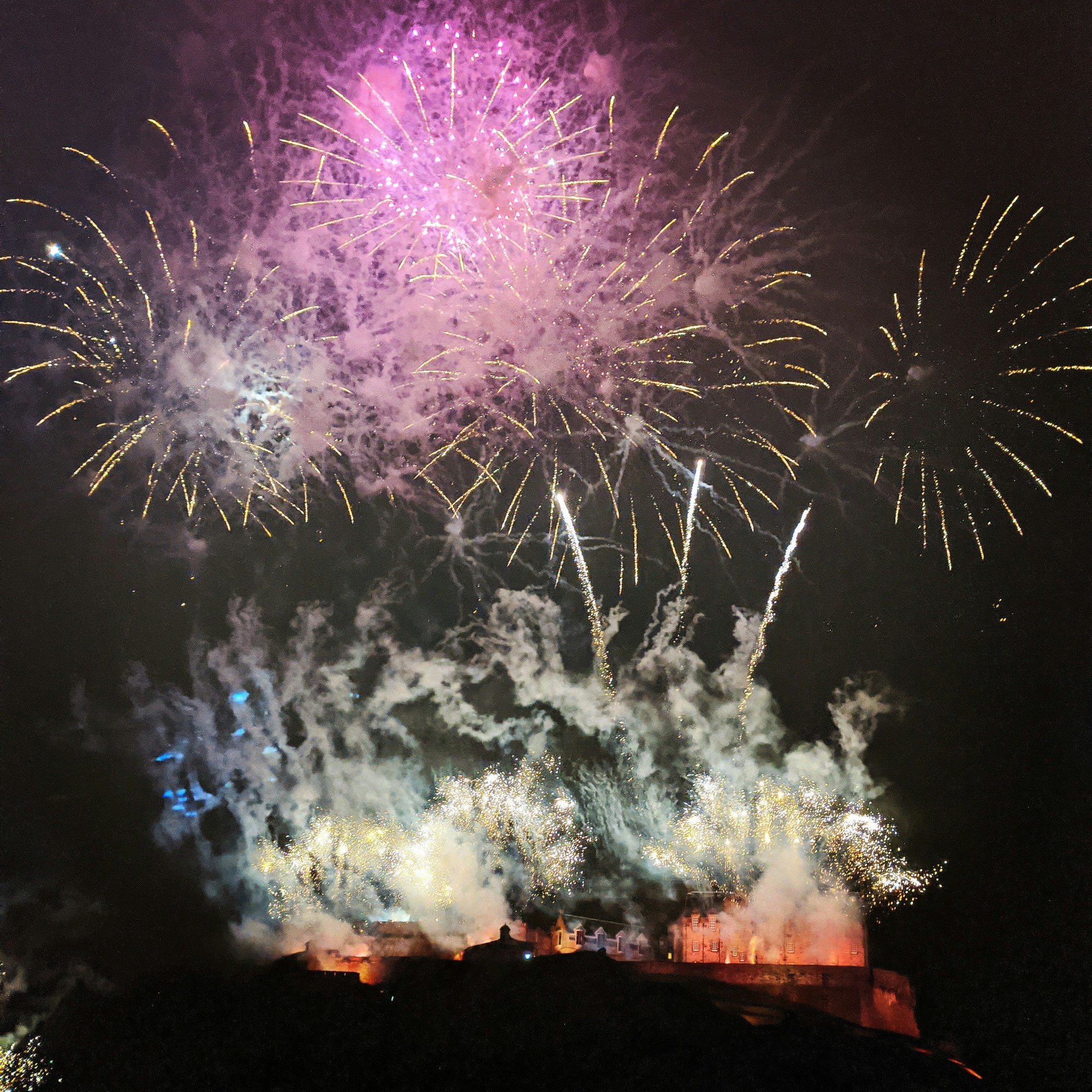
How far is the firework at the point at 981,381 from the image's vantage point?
32.2 ft

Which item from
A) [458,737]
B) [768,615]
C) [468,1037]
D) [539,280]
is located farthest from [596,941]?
[539,280]

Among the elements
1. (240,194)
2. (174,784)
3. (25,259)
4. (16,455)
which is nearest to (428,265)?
(240,194)

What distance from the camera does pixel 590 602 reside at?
1230 cm

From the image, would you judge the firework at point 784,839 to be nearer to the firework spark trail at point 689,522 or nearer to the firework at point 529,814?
the firework at point 529,814

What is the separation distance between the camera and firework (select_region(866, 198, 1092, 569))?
9812mm

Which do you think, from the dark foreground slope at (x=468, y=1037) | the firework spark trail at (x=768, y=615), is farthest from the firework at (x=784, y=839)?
the dark foreground slope at (x=468, y=1037)

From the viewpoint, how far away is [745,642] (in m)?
12.3

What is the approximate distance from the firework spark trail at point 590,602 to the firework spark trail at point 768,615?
2.44 meters

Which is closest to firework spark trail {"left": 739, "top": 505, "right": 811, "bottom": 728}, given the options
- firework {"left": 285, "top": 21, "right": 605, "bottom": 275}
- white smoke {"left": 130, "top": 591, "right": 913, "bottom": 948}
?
white smoke {"left": 130, "top": 591, "right": 913, "bottom": 948}

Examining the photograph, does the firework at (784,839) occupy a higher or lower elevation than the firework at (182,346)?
lower

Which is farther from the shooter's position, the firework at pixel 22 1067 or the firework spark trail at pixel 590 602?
the firework at pixel 22 1067

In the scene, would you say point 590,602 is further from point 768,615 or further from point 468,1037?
point 468,1037

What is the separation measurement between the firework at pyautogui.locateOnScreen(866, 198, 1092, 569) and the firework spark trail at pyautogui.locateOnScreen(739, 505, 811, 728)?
1.50 m

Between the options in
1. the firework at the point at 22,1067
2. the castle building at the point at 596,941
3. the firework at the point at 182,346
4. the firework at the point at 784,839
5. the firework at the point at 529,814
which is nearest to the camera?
the firework at the point at 182,346
